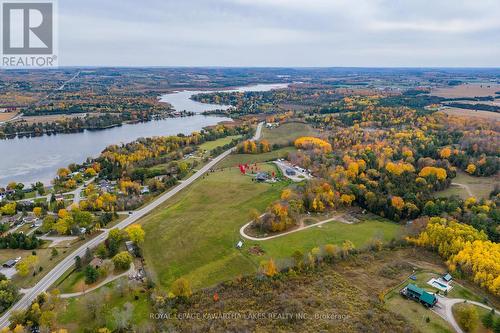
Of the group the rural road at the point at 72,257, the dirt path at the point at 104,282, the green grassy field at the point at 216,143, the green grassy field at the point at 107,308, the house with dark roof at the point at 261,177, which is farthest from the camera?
the green grassy field at the point at 216,143

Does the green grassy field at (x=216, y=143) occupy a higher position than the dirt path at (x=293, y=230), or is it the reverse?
the green grassy field at (x=216, y=143)

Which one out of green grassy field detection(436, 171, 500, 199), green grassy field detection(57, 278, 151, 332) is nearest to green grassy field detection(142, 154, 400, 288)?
green grassy field detection(57, 278, 151, 332)

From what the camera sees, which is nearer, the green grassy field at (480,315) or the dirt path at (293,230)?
the green grassy field at (480,315)

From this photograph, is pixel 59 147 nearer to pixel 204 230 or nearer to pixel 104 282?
pixel 204 230

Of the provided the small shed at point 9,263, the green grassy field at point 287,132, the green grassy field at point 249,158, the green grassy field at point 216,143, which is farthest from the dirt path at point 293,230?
the green grassy field at point 216,143

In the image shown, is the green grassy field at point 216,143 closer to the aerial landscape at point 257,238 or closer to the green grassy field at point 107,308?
the aerial landscape at point 257,238
